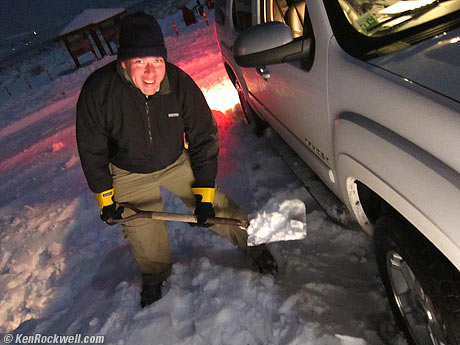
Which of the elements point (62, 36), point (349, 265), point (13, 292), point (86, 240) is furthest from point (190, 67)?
point (62, 36)

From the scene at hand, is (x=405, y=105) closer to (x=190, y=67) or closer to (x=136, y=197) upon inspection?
(x=136, y=197)

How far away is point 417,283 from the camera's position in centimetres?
157

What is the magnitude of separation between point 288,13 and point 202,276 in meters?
2.09

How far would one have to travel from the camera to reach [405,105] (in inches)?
52.6

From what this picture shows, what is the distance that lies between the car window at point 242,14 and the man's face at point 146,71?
1.21 meters

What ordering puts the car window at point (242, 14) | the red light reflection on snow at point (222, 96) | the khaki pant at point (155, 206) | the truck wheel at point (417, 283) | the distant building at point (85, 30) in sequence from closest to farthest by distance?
the truck wheel at point (417, 283), the khaki pant at point (155, 206), the car window at point (242, 14), the red light reflection on snow at point (222, 96), the distant building at point (85, 30)

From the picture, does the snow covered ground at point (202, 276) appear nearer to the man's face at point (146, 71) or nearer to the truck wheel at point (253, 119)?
the truck wheel at point (253, 119)

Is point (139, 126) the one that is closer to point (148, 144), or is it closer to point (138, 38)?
point (148, 144)

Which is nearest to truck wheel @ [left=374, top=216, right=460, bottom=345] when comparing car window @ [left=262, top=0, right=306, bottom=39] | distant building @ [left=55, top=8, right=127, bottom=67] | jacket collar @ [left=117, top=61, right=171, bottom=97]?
jacket collar @ [left=117, top=61, right=171, bottom=97]

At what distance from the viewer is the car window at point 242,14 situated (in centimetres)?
297

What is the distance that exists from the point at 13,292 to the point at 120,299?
1334 mm

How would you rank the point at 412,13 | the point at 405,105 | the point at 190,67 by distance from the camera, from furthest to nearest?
the point at 190,67 → the point at 412,13 → the point at 405,105

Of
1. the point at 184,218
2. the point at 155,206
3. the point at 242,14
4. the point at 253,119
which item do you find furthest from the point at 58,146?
the point at 184,218

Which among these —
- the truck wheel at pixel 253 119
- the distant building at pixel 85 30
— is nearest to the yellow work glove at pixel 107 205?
the truck wheel at pixel 253 119
